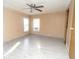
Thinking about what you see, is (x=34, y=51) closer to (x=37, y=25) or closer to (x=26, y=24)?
(x=26, y=24)

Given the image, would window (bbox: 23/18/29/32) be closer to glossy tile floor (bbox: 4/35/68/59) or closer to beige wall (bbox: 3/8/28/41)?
beige wall (bbox: 3/8/28/41)

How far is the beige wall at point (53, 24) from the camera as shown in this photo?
8016 millimetres

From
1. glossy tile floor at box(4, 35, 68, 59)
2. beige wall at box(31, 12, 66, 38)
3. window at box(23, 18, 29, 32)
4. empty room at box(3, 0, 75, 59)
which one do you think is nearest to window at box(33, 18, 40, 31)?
empty room at box(3, 0, 75, 59)

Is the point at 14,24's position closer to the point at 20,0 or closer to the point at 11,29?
the point at 11,29

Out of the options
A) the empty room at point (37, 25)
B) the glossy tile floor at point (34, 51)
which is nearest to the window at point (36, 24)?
the empty room at point (37, 25)

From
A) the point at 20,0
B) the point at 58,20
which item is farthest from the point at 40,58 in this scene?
the point at 58,20

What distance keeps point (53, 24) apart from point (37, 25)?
7.75ft

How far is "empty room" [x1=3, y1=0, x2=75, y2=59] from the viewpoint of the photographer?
4781mm

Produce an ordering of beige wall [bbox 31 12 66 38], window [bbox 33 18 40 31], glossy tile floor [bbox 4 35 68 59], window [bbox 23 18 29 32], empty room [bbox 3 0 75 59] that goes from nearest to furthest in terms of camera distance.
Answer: glossy tile floor [bbox 4 35 68 59]
empty room [bbox 3 0 75 59]
beige wall [bbox 31 12 66 38]
window [bbox 23 18 29 32]
window [bbox 33 18 40 31]

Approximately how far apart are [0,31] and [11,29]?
615cm

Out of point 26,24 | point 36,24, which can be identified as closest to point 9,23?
point 26,24

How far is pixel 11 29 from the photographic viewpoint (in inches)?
269

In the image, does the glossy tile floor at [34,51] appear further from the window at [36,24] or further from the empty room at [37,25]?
the window at [36,24]

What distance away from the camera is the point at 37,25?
1041 centimetres
